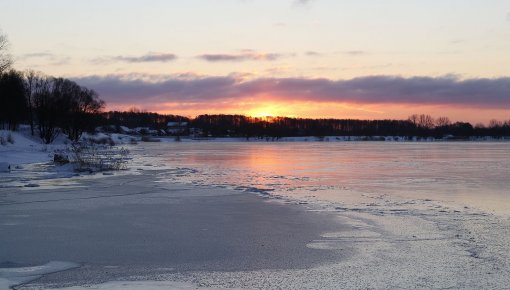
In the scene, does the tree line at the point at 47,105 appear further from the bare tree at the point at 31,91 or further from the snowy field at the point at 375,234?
the snowy field at the point at 375,234

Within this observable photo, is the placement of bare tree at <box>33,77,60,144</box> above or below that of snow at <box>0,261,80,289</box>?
above

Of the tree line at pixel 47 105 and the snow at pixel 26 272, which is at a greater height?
the tree line at pixel 47 105

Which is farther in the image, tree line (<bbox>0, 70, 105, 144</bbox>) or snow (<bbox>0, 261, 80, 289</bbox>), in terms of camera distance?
tree line (<bbox>0, 70, 105, 144</bbox>)

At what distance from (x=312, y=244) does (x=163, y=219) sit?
3.18m

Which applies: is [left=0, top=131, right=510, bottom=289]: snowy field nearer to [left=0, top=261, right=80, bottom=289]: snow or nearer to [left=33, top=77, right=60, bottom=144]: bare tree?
[left=0, top=261, right=80, bottom=289]: snow

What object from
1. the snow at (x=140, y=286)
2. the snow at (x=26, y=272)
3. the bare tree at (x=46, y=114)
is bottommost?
the snow at (x=26, y=272)

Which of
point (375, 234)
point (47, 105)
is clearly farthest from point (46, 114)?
point (375, 234)

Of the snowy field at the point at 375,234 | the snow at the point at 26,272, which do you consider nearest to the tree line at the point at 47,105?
the snowy field at the point at 375,234

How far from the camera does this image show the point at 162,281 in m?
5.22

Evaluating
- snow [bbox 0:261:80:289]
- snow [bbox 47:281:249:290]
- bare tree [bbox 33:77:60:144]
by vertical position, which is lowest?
snow [bbox 0:261:80:289]

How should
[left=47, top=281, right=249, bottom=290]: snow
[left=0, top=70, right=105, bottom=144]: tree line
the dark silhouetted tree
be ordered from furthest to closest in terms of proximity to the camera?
1. [left=0, top=70, right=105, bottom=144]: tree line
2. the dark silhouetted tree
3. [left=47, top=281, right=249, bottom=290]: snow

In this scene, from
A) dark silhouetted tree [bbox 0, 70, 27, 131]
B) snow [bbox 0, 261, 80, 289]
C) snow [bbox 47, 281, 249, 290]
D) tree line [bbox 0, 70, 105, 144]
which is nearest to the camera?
snow [bbox 47, 281, 249, 290]

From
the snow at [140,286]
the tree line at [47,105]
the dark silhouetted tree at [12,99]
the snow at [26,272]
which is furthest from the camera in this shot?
the tree line at [47,105]

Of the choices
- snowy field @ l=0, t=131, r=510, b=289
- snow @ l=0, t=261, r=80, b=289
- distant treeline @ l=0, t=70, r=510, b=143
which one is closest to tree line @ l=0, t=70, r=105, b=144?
distant treeline @ l=0, t=70, r=510, b=143
